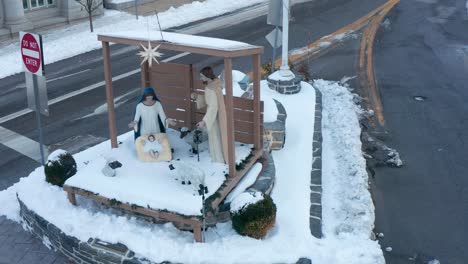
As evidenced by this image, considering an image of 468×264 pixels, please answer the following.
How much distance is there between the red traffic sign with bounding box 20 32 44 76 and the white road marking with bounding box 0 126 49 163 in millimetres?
2724

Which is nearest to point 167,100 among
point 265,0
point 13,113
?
point 13,113

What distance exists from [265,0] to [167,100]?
1715cm

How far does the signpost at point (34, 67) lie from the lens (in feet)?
27.8

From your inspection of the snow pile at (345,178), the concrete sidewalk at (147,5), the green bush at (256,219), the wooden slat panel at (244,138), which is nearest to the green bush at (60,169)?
the wooden slat panel at (244,138)

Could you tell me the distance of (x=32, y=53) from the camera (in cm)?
859

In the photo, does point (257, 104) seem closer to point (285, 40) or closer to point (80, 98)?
point (285, 40)

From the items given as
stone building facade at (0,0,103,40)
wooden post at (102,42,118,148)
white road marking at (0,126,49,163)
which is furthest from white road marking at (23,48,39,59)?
stone building facade at (0,0,103,40)

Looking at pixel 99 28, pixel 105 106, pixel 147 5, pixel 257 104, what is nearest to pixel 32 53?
pixel 257 104

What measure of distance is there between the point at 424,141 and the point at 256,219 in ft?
19.3

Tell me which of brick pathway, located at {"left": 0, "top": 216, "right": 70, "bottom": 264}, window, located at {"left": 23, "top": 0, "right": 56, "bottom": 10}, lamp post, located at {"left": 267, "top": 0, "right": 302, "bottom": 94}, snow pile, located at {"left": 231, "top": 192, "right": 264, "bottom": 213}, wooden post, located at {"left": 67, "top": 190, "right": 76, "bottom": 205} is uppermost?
window, located at {"left": 23, "top": 0, "right": 56, "bottom": 10}

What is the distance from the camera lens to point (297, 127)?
36.6 ft

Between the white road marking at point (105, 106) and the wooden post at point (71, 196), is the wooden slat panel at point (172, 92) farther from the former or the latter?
the white road marking at point (105, 106)

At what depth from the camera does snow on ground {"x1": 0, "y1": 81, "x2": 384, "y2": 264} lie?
7.36 m

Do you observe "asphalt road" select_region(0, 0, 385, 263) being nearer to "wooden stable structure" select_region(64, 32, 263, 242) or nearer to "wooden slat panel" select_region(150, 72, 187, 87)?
"wooden stable structure" select_region(64, 32, 263, 242)
